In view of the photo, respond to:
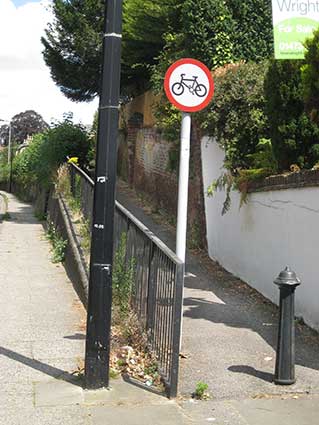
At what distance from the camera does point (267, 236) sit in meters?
7.91

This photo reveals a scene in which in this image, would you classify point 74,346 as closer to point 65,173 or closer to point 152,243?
point 152,243

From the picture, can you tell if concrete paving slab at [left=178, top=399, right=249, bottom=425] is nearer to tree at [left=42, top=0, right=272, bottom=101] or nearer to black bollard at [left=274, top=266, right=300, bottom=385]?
black bollard at [left=274, top=266, right=300, bottom=385]

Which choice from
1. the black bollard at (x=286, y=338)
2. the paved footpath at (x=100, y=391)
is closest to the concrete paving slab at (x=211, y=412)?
the paved footpath at (x=100, y=391)

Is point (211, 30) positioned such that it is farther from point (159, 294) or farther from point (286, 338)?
point (286, 338)

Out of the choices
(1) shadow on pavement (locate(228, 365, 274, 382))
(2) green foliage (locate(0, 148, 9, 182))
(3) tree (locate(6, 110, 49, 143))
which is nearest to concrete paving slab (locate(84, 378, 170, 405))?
(1) shadow on pavement (locate(228, 365, 274, 382))

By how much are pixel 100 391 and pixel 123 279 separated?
203 centimetres

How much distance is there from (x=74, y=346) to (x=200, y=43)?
22.9ft

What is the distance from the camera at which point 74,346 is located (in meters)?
6.47

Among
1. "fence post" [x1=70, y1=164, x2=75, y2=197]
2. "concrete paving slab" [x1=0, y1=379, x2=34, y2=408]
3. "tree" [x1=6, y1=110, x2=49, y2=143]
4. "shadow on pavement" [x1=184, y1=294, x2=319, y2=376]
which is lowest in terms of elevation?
"concrete paving slab" [x1=0, y1=379, x2=34, y2=408]

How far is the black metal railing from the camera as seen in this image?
Result: 4824 millimetres

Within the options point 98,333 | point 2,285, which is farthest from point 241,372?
point 2,285

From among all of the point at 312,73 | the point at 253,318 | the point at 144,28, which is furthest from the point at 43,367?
the point at 144,28

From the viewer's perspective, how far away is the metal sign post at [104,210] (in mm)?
4969

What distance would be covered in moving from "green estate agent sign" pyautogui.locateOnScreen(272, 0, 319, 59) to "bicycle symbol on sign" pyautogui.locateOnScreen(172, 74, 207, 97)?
1.14 meters
